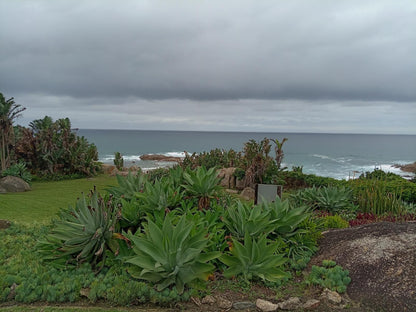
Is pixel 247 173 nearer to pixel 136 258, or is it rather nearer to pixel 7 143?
pixel 136 258

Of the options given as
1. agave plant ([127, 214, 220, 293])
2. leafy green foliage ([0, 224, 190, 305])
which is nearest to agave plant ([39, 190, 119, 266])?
leafy green foliage ([0, 224, 190, 305])

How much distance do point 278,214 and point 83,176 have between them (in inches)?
676

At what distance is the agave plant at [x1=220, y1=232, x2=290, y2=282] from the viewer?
3.88m

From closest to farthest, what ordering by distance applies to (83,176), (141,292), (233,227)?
1. (141,292)
2. (233,227)
3. (83,176)

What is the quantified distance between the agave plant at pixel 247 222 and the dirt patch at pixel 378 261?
2.90 feet

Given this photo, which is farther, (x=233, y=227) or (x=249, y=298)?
(x=233, y=227)

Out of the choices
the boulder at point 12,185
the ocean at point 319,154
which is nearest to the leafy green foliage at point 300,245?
the ocean at point 319,154

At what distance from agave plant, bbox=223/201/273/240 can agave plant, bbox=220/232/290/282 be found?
36cm

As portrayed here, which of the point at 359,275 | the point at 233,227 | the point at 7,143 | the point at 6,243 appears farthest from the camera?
the point at 7,143

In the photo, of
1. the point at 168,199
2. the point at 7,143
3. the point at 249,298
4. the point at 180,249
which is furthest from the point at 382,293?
the point at 7,143

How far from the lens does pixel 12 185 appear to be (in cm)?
1436

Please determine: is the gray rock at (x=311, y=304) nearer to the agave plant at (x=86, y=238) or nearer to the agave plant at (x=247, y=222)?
the agave plant at (x=247, y=222)

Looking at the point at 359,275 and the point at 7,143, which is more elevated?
the point at 7,143

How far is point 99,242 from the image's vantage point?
14.5 feet
